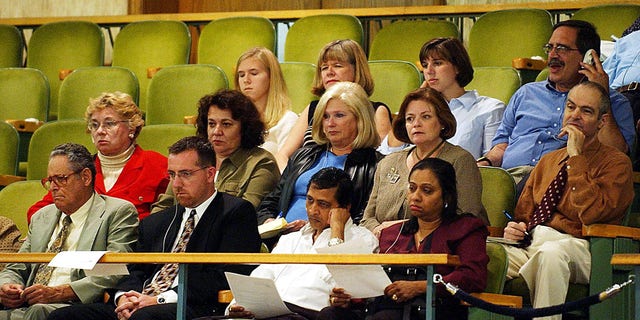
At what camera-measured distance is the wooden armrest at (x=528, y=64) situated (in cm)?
439

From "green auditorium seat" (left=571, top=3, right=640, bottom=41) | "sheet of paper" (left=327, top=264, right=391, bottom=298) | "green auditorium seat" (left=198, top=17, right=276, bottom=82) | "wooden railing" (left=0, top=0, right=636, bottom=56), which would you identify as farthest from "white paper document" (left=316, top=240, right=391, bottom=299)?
"wooden railing" (left=0, top=0, right=636, bottom=56)

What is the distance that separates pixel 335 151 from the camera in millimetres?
3803

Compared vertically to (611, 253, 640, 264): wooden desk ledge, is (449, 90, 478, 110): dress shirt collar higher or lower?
higher

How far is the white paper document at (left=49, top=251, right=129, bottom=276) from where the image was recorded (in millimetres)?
2889

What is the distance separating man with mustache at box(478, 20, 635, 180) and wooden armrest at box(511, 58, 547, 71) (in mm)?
400

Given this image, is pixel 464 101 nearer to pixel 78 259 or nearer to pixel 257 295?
pixel 257 295

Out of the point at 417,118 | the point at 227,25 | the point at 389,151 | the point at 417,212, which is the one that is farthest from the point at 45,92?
the point at 417,212

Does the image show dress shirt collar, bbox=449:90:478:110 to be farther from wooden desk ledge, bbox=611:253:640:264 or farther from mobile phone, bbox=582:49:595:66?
wooden desk ledge, bbox=611:253:640:264

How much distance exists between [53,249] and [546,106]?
5.62ft

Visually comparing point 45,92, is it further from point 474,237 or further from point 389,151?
point 474,237

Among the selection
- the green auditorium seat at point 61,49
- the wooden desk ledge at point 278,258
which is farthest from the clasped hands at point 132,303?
the green auditorium seat at point 61,49

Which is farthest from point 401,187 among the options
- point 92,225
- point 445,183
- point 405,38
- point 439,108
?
point 405,38

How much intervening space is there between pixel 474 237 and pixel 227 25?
269cm

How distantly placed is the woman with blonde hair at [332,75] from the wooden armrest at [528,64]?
0.60 meters
